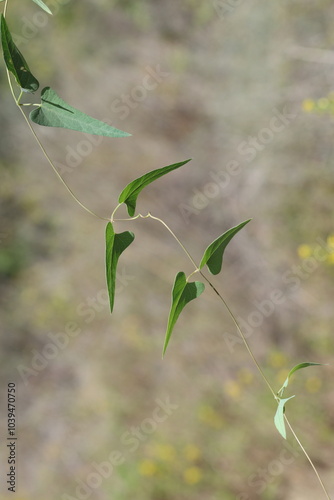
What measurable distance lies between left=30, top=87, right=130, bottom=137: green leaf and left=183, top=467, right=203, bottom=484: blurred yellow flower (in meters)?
2.13

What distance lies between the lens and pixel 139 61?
9.61ft

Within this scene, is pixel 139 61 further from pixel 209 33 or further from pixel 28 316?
pixel 28 316

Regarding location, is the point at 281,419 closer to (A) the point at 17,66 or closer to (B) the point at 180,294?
(B) the point at 180,294

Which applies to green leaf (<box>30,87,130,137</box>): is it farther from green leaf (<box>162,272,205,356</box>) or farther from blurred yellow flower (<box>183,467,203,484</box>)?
blurred yellow flower (<box>183,467,203,484</box>)

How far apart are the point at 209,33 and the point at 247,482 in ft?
6.41

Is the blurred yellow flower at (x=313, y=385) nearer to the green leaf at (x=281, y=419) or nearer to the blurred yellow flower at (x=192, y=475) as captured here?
the blurred yellow flower at (x=192, y=475)

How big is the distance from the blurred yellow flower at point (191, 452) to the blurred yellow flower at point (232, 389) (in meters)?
0.25

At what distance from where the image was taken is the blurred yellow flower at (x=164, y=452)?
2.44 m

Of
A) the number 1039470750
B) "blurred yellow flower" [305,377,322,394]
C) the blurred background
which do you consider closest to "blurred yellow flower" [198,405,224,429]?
the blurred background

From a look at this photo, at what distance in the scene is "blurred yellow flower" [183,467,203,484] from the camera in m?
2.39

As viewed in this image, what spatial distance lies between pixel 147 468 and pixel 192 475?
182 mm

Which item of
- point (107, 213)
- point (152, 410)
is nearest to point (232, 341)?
point (152, 410)

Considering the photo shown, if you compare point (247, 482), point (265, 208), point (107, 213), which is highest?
point (265, 208)

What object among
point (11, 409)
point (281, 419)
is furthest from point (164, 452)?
point (281, 419)
